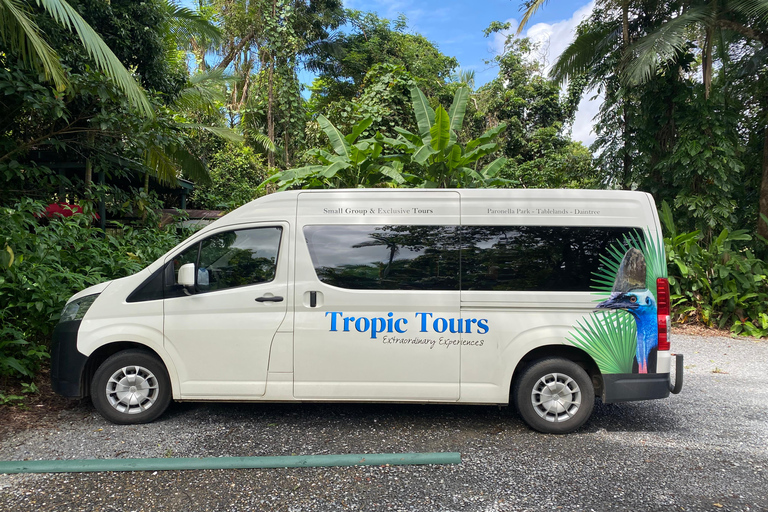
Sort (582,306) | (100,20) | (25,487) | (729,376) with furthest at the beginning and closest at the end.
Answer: (100,20)
(729,376)
(582,306)
(25,487)

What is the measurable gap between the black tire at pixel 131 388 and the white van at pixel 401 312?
0.04ft

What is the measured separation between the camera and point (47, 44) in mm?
6324

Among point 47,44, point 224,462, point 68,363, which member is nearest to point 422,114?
point 47,44

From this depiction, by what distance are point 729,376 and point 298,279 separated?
19.8ft

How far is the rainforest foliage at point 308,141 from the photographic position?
6.37 m

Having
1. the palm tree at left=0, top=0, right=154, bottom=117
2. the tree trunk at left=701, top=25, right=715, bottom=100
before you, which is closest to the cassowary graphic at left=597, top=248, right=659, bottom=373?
the palm tree at left=0, top=0, right=154, bottom=117

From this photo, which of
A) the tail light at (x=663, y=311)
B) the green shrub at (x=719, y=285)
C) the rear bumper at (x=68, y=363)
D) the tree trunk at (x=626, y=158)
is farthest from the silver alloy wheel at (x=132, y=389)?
the tree trunk at (x=626, y=158)

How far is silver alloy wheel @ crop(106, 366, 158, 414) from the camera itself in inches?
175

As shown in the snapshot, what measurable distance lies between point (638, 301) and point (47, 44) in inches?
295

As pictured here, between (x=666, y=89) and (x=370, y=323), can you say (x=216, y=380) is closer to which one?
(x=370, y=323)

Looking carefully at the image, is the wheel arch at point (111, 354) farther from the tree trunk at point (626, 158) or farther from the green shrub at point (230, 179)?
the tree trunk at point (626, 158)

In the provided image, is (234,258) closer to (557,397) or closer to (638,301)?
(557,397)

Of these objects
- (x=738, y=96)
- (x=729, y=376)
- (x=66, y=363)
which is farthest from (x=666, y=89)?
(x=66, y=363)

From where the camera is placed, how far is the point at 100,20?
8.84 meters
